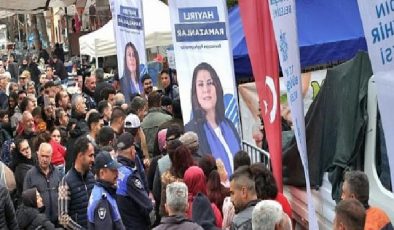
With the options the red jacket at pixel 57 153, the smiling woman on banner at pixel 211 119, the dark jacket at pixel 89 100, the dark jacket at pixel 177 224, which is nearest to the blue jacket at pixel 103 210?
the dark jacket at pixel 177 224

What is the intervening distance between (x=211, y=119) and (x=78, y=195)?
1.78 m

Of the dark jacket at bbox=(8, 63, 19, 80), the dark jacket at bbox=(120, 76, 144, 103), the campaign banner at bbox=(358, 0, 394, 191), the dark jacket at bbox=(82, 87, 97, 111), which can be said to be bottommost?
the dark jacket at bbox=(82, 87, 97, 111)

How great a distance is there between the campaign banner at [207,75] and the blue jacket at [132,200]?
1.07 m

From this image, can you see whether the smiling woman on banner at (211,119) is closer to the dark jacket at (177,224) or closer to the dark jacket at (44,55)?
the dark jacket at (177,224)

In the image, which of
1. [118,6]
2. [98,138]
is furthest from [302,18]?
[98,138]

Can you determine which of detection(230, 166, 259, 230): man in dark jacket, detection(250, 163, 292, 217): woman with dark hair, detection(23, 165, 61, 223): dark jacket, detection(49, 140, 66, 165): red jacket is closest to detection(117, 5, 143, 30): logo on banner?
detection(49, 140, 66, 165): red jacket

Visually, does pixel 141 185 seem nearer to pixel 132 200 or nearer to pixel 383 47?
pixel 132 200

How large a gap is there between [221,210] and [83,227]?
5.06 ft

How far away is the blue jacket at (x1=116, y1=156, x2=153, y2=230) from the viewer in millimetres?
7188

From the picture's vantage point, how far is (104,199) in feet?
21.8

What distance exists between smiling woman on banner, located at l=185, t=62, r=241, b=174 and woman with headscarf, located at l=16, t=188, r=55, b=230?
6.02 ft

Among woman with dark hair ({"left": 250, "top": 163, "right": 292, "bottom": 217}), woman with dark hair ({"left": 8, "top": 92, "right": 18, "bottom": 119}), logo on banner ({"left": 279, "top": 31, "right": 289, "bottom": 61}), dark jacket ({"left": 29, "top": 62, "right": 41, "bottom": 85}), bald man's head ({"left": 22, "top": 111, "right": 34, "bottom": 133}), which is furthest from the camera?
dark jacket ({"left": 29, "top": 62, "right": 41, "bottom": 85})

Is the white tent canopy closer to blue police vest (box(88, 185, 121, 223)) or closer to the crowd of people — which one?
the crowd of people

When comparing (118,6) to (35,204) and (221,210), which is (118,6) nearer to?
(35,204)
